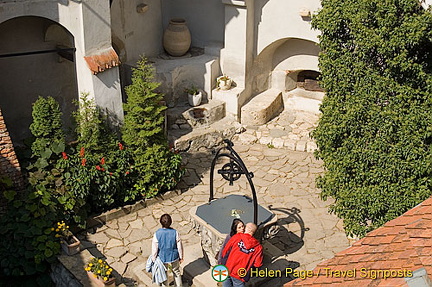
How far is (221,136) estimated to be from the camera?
623 inches

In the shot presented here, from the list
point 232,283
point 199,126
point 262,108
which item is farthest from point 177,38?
point 232,283

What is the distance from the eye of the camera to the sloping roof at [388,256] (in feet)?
21.0

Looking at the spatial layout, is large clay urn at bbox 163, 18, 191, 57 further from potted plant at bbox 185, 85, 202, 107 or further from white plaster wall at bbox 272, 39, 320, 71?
white plaster wall at bbox 272, 39, 320, 71

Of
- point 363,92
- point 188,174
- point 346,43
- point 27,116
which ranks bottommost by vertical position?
point 188,174

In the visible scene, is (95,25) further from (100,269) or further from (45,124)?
(100,269)

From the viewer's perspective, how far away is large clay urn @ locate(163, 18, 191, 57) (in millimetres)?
16781

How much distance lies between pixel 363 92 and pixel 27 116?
828cm

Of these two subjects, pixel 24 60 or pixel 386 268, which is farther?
pixel 24 60

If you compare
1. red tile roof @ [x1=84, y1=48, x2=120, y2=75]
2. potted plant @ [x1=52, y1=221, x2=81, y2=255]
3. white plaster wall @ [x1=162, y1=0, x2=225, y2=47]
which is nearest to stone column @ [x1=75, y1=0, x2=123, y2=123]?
red tile roof @ [x1=84, y1=48, x2=120, y2=75]

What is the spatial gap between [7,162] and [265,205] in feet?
17.4

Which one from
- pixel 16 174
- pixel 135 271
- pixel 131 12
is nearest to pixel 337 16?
pixel 135 271

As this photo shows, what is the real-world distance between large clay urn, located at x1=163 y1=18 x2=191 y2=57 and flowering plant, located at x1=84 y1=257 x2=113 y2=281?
787cm

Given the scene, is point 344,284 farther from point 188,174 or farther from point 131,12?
point 131,12

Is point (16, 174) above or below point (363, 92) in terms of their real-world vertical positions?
below
